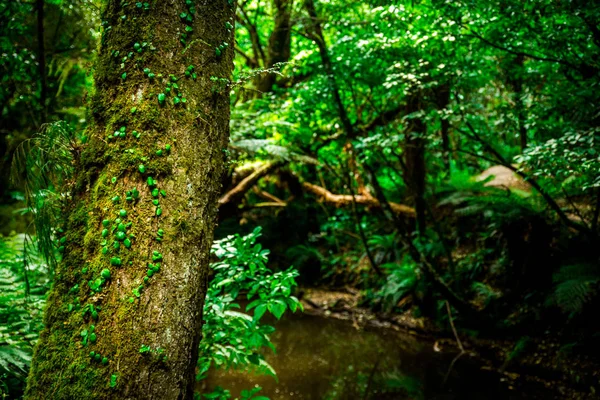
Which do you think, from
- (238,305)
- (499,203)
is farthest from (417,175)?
(238,305)

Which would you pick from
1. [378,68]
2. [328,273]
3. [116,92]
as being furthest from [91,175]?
[328,273]

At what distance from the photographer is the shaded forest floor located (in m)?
4.52

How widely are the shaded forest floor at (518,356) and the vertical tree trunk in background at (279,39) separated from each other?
17.5 ft

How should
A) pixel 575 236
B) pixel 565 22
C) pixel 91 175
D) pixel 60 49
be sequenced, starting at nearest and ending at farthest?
pixel 91 175 → pixel 565 22 → pixel 575 236 → pixel 60 49

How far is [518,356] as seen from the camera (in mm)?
5195

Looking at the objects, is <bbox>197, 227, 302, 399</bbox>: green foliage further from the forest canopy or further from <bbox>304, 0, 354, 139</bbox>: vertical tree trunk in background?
<bbox>304, 0, 354, 139</bbox>: vertical tree trunk in background

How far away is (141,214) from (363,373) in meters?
4.36

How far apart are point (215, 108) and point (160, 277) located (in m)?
0.89

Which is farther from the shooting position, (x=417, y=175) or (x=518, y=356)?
Answer: (x=417, y=175)

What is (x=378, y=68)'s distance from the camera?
5750 mm

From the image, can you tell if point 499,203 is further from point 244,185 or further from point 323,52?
point 244,185

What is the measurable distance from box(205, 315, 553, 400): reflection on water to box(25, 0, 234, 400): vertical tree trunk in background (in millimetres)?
3010

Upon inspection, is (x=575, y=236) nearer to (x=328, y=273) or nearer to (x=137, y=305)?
(x=328, y=273)

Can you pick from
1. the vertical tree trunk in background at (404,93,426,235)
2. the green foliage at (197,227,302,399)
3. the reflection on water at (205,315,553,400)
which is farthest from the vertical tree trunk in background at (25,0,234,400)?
the vertical tree trunk in background at (404,93,426,235)
